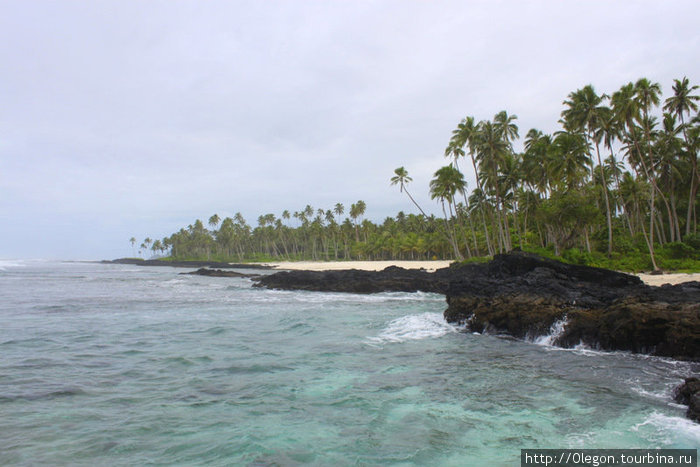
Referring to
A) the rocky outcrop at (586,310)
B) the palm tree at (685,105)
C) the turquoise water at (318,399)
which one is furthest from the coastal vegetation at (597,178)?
the turquoise water at (318,399)

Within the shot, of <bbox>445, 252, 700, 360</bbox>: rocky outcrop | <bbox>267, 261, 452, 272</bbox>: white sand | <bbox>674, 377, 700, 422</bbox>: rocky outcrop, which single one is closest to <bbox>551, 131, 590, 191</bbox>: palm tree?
<bbox>445, 252, 700, 360</bbox>: rocky outcrop

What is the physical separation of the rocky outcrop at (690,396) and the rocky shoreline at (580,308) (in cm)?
398

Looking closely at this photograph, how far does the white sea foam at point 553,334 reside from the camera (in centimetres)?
1342

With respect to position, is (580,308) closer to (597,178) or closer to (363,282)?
(363,282)

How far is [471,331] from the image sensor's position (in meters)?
15.9

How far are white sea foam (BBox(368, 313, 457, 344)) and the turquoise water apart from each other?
22cm

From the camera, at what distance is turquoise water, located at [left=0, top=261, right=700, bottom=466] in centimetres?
585

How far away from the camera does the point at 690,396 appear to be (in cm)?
699

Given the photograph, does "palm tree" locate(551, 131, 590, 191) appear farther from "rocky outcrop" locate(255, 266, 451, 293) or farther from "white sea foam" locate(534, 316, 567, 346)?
"white sea foam" locate(534, 316, 567, 346)

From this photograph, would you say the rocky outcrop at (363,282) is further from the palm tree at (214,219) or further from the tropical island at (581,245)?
the palm tree at (214,219)

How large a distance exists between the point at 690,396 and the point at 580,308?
8.23 m

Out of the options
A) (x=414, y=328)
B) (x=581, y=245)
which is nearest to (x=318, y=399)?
(x=414, y=328)

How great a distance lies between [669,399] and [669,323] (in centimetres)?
458

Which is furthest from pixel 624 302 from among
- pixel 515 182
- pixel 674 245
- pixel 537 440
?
pixel 515 182
